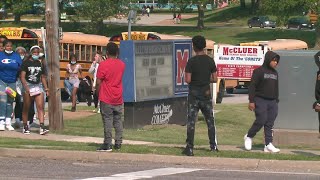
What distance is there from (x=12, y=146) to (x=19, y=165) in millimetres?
1819

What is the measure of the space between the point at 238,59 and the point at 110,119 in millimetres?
23121

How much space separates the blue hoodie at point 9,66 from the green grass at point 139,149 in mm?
1851

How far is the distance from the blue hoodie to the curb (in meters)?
3.51

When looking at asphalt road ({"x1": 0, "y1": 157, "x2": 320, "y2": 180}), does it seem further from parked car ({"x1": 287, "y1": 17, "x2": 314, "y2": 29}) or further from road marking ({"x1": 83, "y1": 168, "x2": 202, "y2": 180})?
parked car ({"x1": 287, "y1": 17, "x2": 314, "y2": 29})

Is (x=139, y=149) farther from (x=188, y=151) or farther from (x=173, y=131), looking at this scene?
(x=173, y=131)

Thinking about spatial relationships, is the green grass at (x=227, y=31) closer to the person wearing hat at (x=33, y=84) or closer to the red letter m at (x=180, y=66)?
the red letter m at (x=180, y=66)

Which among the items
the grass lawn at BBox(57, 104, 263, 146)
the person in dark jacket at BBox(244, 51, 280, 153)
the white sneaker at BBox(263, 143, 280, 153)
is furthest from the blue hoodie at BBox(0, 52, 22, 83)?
the white sneaker at BBox(263, 143, 280, 153)

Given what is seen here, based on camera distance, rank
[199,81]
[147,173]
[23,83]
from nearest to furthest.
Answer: [147,173] → [199,81] → [23,83]

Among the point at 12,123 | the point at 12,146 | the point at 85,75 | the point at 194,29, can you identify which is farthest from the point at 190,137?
the point at 194,29

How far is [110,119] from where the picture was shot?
13.9 meters

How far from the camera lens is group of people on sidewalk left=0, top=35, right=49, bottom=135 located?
17.1m

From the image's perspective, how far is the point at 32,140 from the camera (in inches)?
640

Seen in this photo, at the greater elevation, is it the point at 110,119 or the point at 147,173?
the point at 110,119

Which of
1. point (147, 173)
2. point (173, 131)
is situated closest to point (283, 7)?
point (173, 131)
